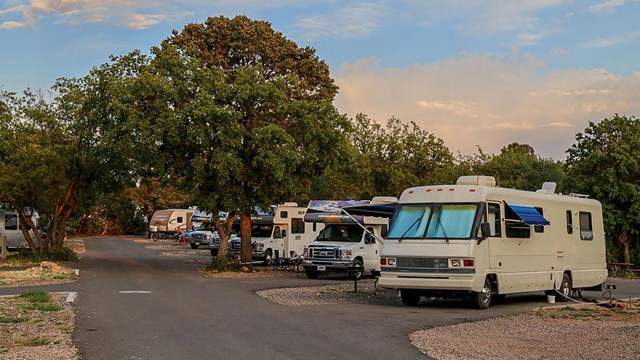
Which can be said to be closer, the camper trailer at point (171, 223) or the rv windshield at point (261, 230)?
the rv windshield at point (261, 230)

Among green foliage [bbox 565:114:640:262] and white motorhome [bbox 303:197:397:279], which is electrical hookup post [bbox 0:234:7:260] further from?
green foliage [bbox 565:114:640:262]

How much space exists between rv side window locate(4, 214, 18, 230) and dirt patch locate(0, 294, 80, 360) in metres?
25.6

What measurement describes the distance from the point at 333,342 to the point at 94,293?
35.6ft

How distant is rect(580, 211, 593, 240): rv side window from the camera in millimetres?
21928

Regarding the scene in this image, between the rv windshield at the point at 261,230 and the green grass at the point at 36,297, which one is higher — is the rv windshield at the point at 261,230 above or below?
above

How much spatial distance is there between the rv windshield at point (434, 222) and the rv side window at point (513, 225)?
1231 mm

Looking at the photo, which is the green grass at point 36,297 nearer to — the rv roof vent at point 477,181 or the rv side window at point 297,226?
the rv roof vent at point 477,181

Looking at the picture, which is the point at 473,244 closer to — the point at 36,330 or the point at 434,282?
the point at 434,282

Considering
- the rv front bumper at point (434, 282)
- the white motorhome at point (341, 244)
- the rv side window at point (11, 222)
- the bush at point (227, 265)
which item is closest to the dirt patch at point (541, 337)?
the rv front bumper at point (434, 282)

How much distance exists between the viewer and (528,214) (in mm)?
18922

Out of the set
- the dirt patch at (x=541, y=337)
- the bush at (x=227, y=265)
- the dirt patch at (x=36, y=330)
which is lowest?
the dirt patch at (x=541, y=337)

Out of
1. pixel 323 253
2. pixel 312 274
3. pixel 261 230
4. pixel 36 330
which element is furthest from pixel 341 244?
pixel 36 330

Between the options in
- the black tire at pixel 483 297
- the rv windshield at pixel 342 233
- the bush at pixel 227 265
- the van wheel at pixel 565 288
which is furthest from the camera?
the bush at pixel 227 265

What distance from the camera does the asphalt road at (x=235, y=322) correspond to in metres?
11.4
